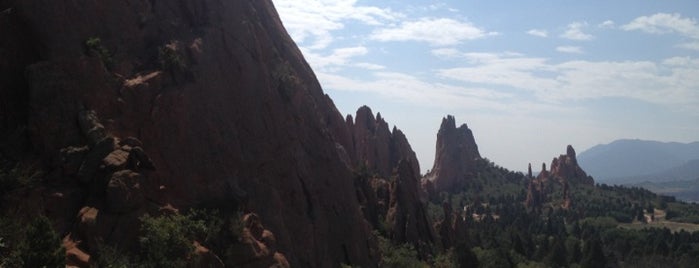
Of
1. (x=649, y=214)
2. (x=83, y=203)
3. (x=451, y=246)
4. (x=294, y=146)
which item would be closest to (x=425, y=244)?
(x=451, y=246)

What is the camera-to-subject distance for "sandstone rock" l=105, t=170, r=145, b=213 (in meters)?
36.6

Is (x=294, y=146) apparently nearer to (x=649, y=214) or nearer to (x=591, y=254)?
(x=591, y=254)

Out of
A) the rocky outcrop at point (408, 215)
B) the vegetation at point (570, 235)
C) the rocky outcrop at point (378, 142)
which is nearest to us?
the rocky outcrop at point (408, 215)

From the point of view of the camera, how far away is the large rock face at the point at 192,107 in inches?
1544

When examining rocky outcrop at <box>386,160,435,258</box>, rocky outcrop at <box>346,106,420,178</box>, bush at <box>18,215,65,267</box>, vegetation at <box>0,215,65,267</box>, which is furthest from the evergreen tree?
bush at <box>18,215,65,267</box>

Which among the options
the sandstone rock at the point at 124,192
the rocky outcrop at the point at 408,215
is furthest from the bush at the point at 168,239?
the rocky outcrop at the point at 408,215

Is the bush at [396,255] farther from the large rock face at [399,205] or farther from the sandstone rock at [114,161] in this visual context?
the sandstone rock at [114,161]

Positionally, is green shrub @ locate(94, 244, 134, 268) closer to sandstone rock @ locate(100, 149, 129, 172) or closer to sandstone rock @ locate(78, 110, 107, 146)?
sandstone rock @ locate(100, 149, 129, 172)

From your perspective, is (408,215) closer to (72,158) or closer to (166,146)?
(166,146)

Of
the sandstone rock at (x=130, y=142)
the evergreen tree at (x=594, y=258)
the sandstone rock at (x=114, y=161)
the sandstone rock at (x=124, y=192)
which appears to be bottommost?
the evergreen tree at (x=594, y=258)

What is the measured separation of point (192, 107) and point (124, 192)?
1092 centimetres

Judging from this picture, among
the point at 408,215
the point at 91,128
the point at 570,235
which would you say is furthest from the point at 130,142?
the point at 570,235

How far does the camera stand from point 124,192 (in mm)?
36969

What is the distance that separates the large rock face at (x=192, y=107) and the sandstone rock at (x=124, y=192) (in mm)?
69
